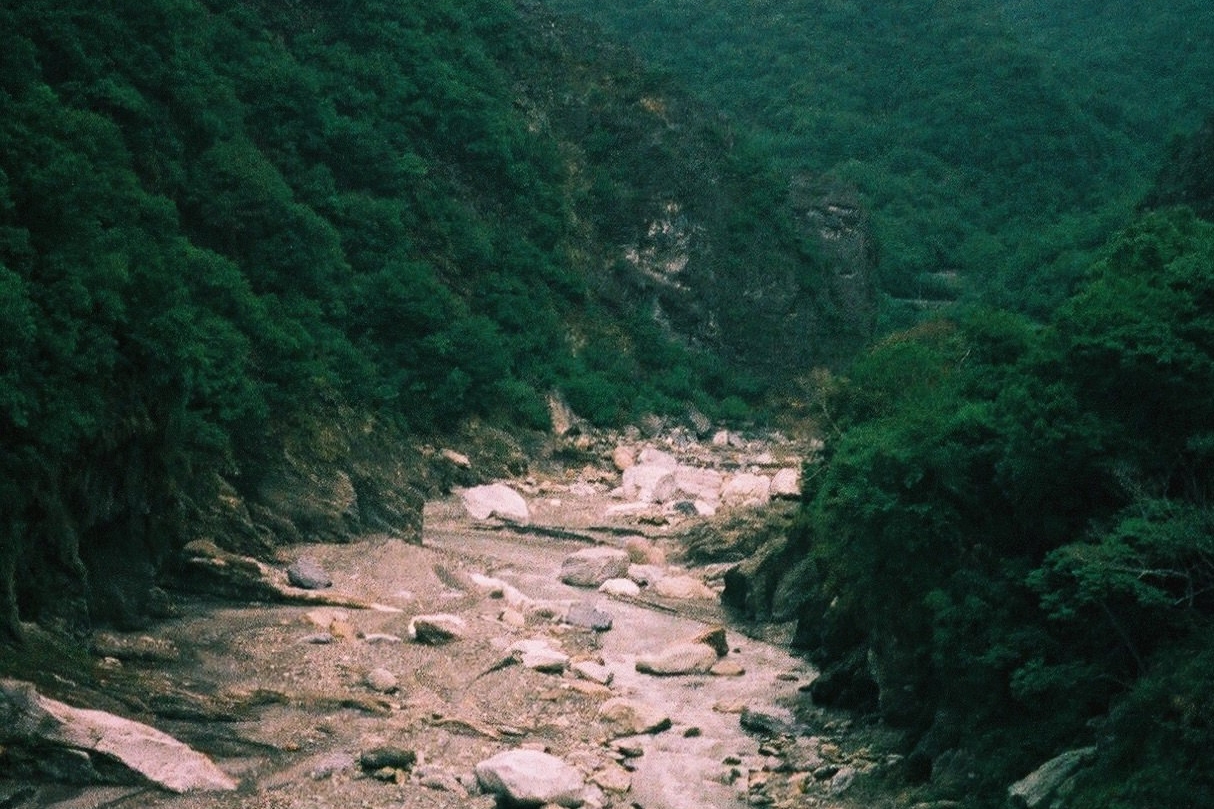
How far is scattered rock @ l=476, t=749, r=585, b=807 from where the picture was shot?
861 inches

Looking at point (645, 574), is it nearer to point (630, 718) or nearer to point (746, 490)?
point (630, 718)

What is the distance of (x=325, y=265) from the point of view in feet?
186

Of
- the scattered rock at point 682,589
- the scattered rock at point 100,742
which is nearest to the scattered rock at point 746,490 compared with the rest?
the scattered rock at point 682,589

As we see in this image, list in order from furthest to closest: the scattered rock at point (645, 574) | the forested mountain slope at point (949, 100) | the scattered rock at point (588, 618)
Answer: the forested mountain slope at point (949, 100), the scattered rock at point (645, 574), the scattered rock at point (588, 618)

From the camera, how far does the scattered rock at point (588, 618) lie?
3584 cm

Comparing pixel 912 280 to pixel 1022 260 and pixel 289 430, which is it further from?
pixel 289 430

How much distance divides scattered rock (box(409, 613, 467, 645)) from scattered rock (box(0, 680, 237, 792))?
1045 centimetres

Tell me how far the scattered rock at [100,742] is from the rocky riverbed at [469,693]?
6.0 inches

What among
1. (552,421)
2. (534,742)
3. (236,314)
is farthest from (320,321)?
(534,742)

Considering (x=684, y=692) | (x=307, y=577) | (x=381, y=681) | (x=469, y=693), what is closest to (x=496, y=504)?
(x=307, y=577)

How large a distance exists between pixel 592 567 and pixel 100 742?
23.3 meters

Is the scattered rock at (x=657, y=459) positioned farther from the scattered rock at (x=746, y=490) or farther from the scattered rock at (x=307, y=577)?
the scattered rock at (x=307, y=577)

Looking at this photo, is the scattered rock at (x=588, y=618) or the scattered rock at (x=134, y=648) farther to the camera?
the scattered rock at (x=588, y=618)

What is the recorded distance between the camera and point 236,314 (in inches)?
1853
